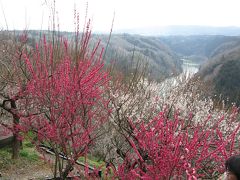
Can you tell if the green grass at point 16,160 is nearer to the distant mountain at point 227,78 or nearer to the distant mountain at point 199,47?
the distant mountain at point 227,78

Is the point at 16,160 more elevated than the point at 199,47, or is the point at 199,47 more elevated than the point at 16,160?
the point at 16,160

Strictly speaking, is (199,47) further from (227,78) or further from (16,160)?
(16,160)

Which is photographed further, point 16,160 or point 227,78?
point 227,78

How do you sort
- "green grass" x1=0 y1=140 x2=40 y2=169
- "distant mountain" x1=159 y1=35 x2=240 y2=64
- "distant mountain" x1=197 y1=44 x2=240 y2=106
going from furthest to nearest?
"distant mountain" x1=159 y1=35 x2=240 y2=64 → "distant mountain" x1=197 y1=44 x2=240 y2=106 → "green grass" x1=0 y1=140 x2=40 y2=169

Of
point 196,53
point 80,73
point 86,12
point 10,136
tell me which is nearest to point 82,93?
point 80,73

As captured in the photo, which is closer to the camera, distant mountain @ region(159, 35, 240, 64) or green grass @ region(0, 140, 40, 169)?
green grass @ region(0, 140, 40, 169)

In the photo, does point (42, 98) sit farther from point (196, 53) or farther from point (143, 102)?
point (196, 53)

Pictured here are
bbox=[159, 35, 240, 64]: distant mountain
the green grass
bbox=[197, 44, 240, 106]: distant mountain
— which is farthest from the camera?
bbox=[159, 35, 240, 64]: distant mountain

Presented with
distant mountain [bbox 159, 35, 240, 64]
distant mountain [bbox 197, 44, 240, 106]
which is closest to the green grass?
distant mountain [bbox 197, 44, 240, 106]

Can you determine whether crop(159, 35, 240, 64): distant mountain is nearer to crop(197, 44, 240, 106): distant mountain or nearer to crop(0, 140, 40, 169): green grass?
crop(197, 44, 240, 106): distant mountain

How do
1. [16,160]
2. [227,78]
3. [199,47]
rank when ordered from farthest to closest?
[199,47], [227,78], [16,160]

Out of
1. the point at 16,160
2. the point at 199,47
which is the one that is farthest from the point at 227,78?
the point at 199,47

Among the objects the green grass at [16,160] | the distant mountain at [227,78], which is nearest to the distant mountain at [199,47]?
the distant mountain at [227,78]

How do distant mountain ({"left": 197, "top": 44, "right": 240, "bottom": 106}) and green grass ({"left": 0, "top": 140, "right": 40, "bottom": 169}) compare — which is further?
distant mountain ({"left": 197, "top": 44, "right": 240, "bottom": 106})
